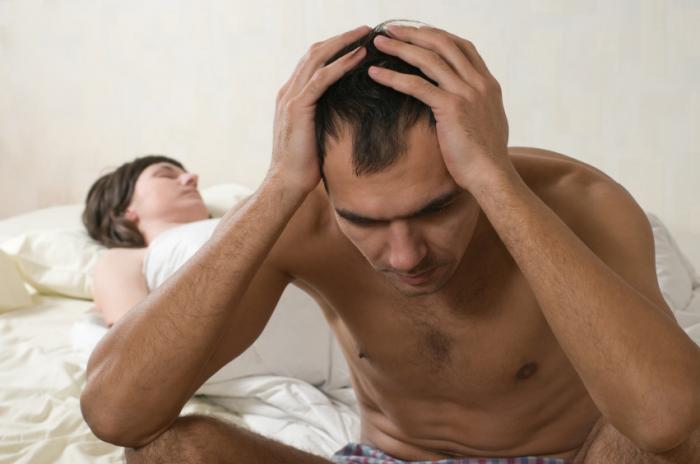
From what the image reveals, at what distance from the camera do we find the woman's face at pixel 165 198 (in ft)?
8.55

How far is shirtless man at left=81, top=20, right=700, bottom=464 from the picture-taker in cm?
108

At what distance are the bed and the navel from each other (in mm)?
407

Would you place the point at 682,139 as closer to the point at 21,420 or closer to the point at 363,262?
the point at 363,262

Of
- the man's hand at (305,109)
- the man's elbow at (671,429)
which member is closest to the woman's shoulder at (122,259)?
the man's hand at (305,109)

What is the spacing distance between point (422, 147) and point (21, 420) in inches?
40.3

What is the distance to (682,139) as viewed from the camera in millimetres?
2320

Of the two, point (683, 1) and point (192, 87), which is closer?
point (683, 1)

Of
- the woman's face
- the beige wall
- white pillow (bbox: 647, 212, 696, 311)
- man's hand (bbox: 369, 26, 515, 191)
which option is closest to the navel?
man's hand (bbox: 369, 26, 515, 191)

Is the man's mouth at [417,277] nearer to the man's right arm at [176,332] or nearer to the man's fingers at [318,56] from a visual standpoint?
the man's right arm at [176,332]

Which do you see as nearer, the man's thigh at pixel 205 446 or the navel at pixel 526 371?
the man's thigh at pixel 205 446

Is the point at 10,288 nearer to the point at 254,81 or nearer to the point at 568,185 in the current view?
the point at 254,81

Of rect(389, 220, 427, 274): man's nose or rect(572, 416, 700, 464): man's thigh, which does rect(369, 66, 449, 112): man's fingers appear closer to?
rect(389, 220, 427, 274): man's nose

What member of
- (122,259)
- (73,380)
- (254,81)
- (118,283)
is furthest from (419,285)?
(254,81)

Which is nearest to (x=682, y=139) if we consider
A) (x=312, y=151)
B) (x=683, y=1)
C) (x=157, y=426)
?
(x=683, y=1)
